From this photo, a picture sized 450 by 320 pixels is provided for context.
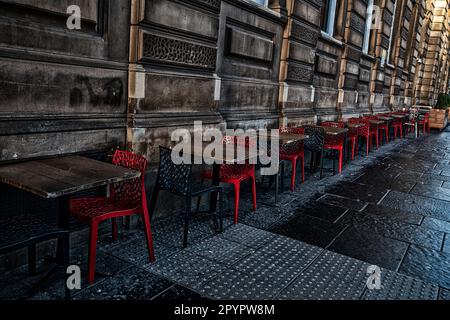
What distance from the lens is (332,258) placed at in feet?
12.7

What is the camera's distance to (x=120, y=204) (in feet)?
11.5

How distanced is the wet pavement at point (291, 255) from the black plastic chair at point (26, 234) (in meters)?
0.52

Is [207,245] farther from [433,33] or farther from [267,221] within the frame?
[433,33]

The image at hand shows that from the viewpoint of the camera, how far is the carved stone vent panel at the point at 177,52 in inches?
175

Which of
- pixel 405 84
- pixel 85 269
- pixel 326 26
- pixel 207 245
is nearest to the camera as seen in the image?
pixel 85 269

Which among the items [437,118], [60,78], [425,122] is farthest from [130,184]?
[437,118]

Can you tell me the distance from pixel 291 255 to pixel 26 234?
2.51m

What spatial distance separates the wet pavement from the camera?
3156 mm

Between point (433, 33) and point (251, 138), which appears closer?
point (251, 138)

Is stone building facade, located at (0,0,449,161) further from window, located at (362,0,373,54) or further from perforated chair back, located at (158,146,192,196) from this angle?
window, located at (362,0,373,54)

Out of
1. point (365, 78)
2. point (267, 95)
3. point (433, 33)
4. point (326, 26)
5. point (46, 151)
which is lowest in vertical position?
point (46, 151)

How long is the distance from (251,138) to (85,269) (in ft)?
10.2

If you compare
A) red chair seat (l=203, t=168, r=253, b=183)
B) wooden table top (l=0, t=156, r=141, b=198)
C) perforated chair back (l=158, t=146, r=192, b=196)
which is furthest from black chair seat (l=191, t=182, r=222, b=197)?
wooden table top (l=0, t=156, r=141, b=198)

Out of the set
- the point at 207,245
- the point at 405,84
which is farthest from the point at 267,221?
the point at 405,84
